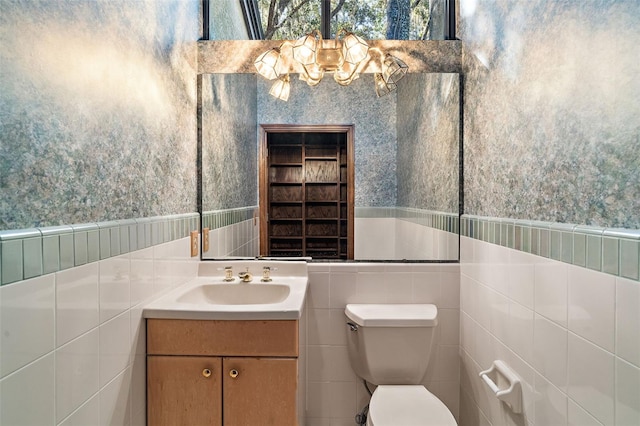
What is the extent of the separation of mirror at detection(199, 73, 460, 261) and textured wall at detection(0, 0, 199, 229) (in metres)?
0.31

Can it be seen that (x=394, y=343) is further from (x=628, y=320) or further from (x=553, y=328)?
(x=628, y=320)

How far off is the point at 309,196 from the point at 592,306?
130 cm

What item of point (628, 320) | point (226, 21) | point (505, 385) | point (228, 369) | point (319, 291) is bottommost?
point (505, 385)

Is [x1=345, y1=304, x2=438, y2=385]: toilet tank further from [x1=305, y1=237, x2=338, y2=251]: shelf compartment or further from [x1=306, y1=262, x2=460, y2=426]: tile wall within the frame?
[x1=305, y1=237, x2=338, y2=251]: shelf compartment

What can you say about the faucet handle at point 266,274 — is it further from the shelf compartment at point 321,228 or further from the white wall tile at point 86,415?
the white wall tile at point 86,415

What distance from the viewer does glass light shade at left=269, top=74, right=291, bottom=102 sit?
1.95 metres

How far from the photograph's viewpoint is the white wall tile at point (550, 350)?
110cm

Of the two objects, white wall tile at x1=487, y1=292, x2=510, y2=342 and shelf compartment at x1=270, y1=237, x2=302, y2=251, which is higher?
shelf compartment at x1=270, y1=237, x2=302, y2=251

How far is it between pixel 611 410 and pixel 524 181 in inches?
28.2

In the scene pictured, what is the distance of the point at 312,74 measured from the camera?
75.9 inches

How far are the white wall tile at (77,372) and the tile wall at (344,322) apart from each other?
1.05 meters

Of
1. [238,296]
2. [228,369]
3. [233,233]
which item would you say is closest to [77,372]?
[228,369]

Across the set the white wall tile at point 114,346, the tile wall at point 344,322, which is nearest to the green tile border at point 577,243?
the tile wall at point 344,322

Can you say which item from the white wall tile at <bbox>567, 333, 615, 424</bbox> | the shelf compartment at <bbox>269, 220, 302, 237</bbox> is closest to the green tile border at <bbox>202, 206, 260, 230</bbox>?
the shelf compartment at <bbox>269, 220, 302, 237</bbox>
